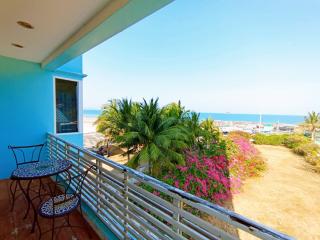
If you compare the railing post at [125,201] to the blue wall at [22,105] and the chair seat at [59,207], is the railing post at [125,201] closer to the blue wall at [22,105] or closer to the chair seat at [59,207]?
the chair seat at [59,207]

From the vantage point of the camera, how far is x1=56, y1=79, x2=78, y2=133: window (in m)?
4.48

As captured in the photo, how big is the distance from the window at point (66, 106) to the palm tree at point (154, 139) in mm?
1413

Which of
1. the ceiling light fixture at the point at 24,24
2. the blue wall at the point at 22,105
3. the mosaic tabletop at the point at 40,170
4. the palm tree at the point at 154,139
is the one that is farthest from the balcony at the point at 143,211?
the palm tree at the point at 154,139

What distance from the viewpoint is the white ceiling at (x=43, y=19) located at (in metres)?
1.69

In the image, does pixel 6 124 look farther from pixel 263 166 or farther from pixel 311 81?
pixel 311 81

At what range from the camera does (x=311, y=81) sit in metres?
20.0

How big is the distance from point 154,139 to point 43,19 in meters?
3.63

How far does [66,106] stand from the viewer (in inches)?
185

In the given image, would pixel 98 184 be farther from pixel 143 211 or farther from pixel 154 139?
pixel 154 139

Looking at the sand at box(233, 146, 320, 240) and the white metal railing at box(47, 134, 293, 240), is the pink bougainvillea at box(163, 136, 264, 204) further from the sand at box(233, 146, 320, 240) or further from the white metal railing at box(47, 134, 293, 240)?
the white metal railing at box(47, 134, 293, 240)

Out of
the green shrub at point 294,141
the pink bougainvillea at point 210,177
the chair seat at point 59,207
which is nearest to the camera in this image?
the chair seat at point 59,207

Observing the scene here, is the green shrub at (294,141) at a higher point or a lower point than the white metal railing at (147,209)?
lower

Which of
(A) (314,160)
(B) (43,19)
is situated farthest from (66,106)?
(A) (314,160)

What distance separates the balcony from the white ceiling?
158 cm
